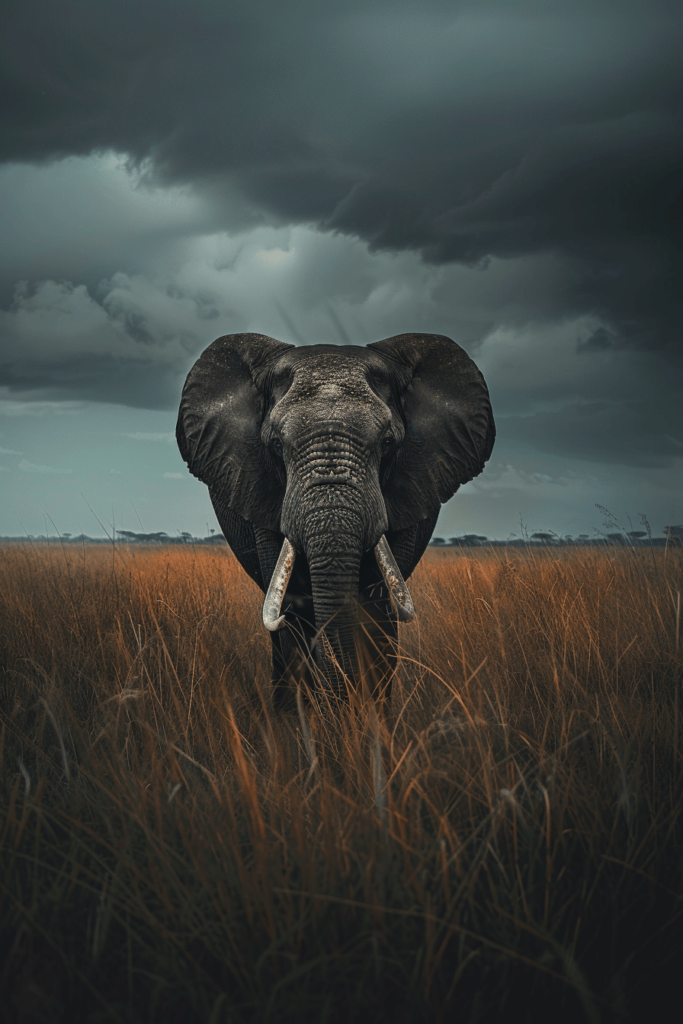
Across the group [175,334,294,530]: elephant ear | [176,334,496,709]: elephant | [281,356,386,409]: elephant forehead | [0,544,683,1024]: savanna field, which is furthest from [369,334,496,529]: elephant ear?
[0,544,683,1024]: savanna field

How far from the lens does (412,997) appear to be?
1.34m

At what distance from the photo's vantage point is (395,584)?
3.99 metres

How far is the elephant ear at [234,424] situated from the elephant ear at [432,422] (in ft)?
2.96

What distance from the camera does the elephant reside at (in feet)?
12.7

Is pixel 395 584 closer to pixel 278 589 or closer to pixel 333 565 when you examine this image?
pixel 333 565

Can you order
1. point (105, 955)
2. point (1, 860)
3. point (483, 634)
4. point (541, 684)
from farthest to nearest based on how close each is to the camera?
1. point (483, 634)
2. point (541, 684)
3. point (1, 860)
4. point (105, 955)

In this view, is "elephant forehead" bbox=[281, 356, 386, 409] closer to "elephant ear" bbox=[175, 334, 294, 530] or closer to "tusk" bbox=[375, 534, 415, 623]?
"elephant ear" bbox=[175, 334, 294, 530]

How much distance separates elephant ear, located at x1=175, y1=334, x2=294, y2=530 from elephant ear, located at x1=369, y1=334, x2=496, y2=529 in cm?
90

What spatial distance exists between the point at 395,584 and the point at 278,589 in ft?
2.43

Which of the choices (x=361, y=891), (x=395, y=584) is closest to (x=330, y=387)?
(x=395, y=584)

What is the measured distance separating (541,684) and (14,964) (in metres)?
2.89

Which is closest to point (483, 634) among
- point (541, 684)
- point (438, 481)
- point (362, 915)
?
point (541, 684)

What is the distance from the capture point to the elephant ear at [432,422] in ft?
16.0

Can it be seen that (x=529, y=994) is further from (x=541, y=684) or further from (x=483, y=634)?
(x=483, y=634)
